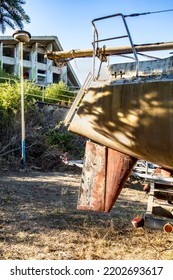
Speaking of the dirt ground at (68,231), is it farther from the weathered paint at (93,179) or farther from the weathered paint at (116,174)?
the weathered paint at (116,174)

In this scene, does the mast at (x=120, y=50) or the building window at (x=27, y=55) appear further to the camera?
the building window at (x=27, y=55)

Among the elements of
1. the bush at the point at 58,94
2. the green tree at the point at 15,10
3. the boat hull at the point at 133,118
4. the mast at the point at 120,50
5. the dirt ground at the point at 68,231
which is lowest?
the dirt ground at the point at 68,231

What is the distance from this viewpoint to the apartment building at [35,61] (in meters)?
26.7

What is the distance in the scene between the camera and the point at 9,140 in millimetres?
13242

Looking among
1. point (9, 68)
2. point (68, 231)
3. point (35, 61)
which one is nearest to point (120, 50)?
point (68, 231)

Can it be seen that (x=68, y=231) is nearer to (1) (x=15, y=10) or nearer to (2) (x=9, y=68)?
(1) (x=15, y=10)

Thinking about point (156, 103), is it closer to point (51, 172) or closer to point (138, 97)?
point (138, 97)

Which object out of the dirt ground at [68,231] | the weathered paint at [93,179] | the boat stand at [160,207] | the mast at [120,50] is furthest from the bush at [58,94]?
the weathered paint at [93,179]

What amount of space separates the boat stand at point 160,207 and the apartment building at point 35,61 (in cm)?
2183

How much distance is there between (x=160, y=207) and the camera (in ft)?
14.9

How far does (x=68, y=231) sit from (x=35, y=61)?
25.3 metres

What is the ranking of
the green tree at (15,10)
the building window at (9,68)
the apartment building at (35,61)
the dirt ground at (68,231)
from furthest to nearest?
the building window at (9,68)
the apartment building at (35,61)
the green tree at (15,10)
the dirt ground at (68,231)
